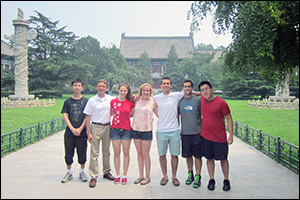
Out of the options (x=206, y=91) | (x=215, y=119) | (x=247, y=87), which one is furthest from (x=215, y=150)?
(x=247, y=87)

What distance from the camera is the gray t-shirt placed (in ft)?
14.9

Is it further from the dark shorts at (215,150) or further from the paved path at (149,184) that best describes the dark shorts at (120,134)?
the dark shorts at (215,150)

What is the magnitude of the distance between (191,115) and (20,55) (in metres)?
24.0

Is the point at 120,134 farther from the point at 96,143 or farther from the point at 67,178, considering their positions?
the point at 67,178

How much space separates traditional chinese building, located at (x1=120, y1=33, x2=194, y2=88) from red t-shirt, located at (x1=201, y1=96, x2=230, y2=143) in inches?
2058

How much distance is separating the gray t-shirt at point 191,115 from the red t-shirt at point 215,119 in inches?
7.5

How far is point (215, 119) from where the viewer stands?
4297 millimetres

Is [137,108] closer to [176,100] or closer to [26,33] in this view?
[176,100]

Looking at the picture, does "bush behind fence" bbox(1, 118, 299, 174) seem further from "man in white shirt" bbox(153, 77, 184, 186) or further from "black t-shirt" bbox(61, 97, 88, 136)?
"black t-shirt" bbox(61, 97, 88, 136)

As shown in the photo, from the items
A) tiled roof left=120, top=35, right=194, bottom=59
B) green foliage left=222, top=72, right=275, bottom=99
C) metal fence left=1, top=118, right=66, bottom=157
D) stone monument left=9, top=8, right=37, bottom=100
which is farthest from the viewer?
tiled roof left=120, top=35, right=194, bottom=59

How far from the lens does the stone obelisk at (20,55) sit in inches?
931

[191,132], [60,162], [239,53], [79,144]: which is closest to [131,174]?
[79,144]

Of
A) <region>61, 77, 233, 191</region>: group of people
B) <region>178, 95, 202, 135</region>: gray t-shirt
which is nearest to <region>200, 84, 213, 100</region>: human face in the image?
<region>61, 77, 233, 191</region>: group of people

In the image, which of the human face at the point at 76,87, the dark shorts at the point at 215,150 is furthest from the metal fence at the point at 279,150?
the human face at the point at 76,87
